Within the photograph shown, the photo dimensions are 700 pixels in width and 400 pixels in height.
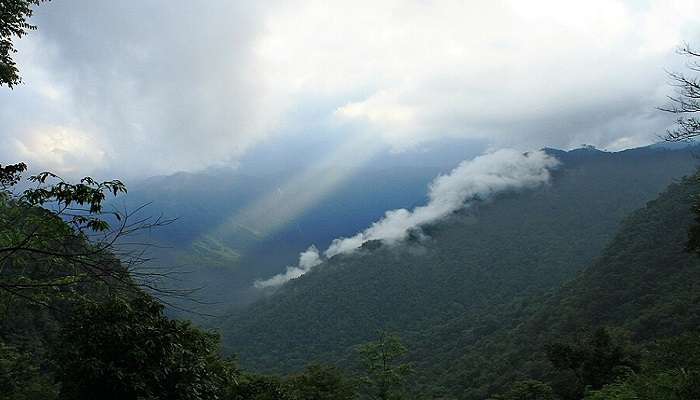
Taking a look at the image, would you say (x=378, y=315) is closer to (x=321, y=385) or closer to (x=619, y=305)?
(x=619, y=305)

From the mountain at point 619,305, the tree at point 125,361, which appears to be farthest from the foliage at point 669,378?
the mountain at point 619,305

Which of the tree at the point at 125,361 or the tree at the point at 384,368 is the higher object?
the tree at the point at 125,361

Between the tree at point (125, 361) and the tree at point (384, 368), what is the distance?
16.5 metres

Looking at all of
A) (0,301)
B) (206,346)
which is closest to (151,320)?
(206,346)

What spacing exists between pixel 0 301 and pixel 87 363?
3.97 metres

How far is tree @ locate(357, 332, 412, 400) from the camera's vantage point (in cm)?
2531

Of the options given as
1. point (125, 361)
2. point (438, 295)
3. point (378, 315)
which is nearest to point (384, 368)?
point (125, 361)

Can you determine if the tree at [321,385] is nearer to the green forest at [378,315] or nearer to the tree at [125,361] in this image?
the green forest at [378,315]

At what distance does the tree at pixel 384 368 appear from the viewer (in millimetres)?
25312

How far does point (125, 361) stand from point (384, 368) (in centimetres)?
1966

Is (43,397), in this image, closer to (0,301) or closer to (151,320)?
(151,320)

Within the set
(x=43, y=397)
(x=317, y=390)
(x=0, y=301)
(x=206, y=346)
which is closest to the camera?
(x=0, y=301)

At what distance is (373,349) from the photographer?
2711 centimetres

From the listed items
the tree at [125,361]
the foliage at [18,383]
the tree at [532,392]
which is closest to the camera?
the tree at [125,361]
